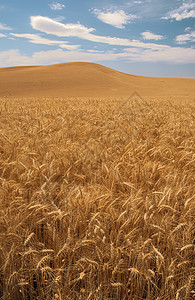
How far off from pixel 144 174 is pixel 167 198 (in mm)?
499

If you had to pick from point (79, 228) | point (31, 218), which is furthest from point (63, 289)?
point (31, 218)

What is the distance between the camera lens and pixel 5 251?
1.26m

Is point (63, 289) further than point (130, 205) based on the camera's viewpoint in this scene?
No

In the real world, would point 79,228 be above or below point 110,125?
below

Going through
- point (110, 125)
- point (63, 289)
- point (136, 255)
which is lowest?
point (63, 289)

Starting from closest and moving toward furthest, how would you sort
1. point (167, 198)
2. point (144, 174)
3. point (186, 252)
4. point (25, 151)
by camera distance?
point (186, 252), point (167, 198), point (144, 174), point (25, 151)

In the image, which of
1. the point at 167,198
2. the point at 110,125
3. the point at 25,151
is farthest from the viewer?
the point at 110,125

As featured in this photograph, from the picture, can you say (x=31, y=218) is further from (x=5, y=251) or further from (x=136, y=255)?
(x=136, y=255)

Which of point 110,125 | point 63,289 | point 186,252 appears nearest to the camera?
point 63,289

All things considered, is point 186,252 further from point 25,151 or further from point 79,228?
point 25,151

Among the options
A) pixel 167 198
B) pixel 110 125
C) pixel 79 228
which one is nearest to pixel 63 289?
pixel 79 228

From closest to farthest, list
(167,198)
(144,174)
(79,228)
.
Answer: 1. (79,228)
2. (167,198)
3. (144,174)

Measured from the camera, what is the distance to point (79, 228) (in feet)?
4.79

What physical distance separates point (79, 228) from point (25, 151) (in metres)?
1.40
